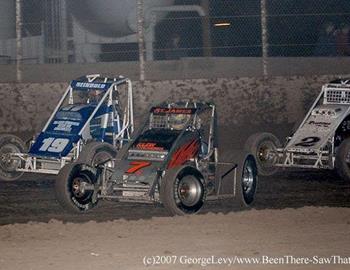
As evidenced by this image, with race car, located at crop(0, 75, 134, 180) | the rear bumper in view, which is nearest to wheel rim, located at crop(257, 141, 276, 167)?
race car, located at crop(0, 75, 134, 180)

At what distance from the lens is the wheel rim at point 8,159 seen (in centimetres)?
1423

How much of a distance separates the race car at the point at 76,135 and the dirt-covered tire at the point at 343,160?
2800 mm

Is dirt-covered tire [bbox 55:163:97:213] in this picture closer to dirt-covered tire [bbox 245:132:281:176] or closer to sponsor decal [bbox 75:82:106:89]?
sponsor decal [bbox 75:82:106:89]

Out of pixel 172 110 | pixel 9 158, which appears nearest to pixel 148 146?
pixel 172 110

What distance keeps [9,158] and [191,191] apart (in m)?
3.89

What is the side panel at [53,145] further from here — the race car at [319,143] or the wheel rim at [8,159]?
the race car at [319,143]

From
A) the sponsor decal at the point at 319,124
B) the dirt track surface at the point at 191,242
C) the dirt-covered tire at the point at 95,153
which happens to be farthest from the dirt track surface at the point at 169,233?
the sponsor decal at the point at 319,124

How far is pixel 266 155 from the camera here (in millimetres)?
14586

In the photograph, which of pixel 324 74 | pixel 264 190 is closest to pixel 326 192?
pixel 264 190

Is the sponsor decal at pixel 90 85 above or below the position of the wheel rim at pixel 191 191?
above

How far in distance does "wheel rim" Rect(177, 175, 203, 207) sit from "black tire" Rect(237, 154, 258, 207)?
744 mm

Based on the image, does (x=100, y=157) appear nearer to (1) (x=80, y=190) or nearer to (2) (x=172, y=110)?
(2) (x=172, y=110)

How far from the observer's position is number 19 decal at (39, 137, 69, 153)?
13.6 meters

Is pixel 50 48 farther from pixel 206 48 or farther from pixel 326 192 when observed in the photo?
pixel 326 192
